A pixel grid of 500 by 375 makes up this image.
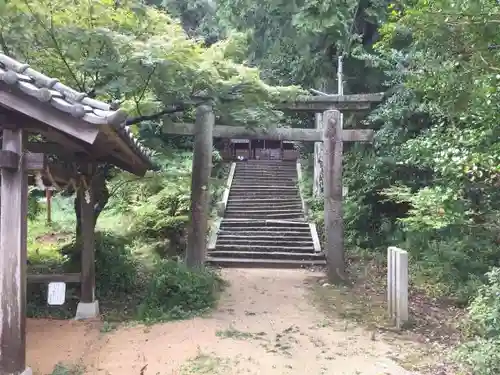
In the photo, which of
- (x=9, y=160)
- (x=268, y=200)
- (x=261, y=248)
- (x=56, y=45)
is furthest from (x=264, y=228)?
(x=9, y=160)

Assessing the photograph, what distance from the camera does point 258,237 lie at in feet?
44.8

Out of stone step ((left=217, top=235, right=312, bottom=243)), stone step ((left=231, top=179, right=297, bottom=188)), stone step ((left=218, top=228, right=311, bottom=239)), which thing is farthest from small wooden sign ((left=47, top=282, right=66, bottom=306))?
stone step ((left=231, top=179, right=297, bottom=188))

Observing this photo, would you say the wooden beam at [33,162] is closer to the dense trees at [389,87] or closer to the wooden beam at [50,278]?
the dense trees at [389,87]

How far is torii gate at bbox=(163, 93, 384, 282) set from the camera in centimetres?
957

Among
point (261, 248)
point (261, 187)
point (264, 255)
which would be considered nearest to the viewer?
point (264, 255)

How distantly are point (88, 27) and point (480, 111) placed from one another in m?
5.34

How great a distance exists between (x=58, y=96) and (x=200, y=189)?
18.2 feet

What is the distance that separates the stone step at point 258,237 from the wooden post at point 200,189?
3984mm

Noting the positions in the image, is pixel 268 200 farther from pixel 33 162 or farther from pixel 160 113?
pixel 33 162

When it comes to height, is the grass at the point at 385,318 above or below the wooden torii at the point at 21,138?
below

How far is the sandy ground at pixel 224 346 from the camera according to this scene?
532cm

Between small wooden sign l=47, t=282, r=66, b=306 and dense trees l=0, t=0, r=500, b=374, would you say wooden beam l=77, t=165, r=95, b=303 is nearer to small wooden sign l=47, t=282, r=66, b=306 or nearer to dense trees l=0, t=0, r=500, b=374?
small wooden sign l=47, t=282, r=66, b=306

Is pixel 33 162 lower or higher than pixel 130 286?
higher

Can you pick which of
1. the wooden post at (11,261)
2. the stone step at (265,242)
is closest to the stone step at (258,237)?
the stone step at (265,242)
